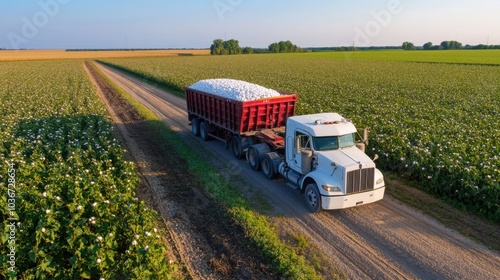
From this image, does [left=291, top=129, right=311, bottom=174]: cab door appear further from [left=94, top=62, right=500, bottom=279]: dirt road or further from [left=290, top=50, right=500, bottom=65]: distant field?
[left=290, top=50, right=500, bottom=65]: distant field

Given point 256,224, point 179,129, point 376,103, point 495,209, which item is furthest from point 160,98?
point 495,209

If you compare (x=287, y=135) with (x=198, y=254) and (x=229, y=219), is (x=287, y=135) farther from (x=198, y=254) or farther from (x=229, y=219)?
(x=198, y=254)

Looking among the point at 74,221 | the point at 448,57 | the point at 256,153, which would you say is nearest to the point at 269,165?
the point at 256,153

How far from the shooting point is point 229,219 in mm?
9414

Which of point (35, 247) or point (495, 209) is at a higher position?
point (35, 247)

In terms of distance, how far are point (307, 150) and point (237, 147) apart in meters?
4.87

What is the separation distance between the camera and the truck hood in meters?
9.24

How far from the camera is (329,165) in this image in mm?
9500

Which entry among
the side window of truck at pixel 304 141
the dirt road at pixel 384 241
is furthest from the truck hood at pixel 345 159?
the dirt road at pixel 384 241

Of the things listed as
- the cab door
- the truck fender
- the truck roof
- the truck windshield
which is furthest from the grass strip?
the truck roof

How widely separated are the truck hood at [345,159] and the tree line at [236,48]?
447 ft

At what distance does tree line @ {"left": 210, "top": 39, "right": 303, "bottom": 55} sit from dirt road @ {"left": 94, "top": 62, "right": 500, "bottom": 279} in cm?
13612

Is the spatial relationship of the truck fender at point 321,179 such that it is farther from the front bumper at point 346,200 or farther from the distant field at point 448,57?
the distant field at point 448,57

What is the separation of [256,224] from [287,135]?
11.2 ft
